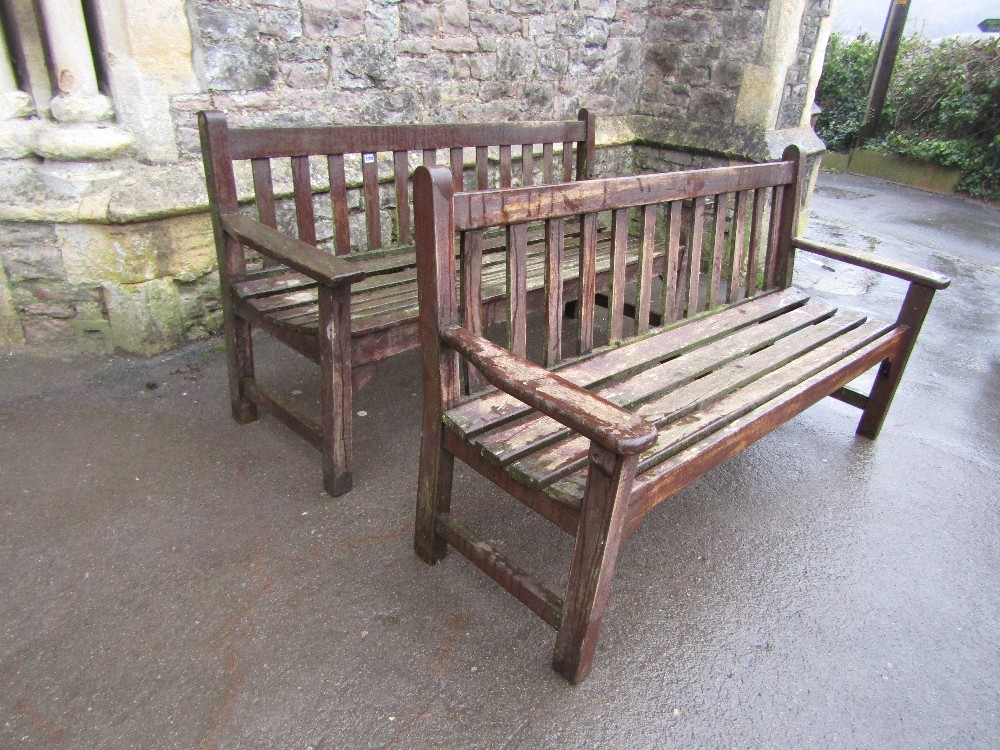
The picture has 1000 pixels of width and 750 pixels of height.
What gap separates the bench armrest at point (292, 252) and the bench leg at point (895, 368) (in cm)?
219

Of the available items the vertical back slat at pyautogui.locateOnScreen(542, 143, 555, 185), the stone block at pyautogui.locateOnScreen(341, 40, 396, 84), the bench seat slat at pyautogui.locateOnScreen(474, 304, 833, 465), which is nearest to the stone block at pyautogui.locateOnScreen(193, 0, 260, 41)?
the stone block at pyautogui.locateOnScreen(341, 40, 396, 84)

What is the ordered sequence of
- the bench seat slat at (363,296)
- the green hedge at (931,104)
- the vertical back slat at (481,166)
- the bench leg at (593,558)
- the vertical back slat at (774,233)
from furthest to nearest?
the green hedge at (931,104), the vertical back slat at (481,166), the vertical back slat at (774,233), the bench seat slat at (363,296), the bench leg at (593,558)

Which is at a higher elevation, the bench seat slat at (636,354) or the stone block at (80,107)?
the stone block at (80,107)

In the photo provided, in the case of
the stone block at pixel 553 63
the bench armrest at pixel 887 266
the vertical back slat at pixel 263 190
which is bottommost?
the bench armrest at pixel 887 266

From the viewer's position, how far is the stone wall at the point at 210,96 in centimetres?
302

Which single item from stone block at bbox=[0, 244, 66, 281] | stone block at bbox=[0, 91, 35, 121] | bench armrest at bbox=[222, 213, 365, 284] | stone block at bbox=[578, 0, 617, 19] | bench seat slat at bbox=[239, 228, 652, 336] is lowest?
stone block at bbox=[0, 244, 66, 281]

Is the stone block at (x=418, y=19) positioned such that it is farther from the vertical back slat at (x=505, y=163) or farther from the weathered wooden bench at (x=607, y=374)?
the weathered wooden bench at (x=607, y=374)

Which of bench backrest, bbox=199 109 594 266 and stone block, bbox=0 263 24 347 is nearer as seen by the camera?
bench backrest, bbox=199 109 594 266

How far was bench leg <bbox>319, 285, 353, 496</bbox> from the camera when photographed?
2.19 m

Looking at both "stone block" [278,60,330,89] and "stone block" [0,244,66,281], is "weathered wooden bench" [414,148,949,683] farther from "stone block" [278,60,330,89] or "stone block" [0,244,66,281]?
"stone block" [0,244,66,281]

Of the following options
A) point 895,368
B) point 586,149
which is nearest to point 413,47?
point 586,149

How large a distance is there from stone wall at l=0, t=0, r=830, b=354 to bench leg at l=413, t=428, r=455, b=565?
6.41ft

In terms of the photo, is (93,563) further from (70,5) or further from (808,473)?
(808,473)

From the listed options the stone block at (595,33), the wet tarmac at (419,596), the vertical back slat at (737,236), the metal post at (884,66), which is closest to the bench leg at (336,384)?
the wet tarmac at (419,596)
